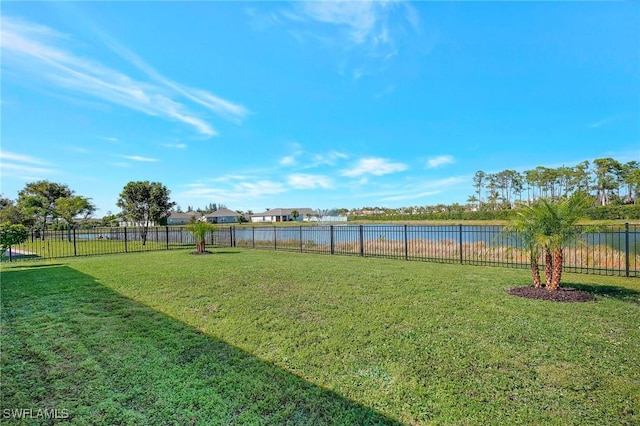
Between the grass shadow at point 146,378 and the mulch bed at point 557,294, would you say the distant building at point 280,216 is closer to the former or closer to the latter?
the mulch bed at point 557,294

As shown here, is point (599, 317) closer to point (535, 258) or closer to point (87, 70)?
point (535, 258)

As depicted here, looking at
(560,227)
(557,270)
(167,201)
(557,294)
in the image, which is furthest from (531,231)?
(167,201)

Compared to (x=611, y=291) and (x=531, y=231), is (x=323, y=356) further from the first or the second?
(x=611, y=291)

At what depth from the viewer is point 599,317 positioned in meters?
4.04

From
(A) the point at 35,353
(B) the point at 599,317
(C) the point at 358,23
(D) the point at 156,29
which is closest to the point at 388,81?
(C) the point at 358,23

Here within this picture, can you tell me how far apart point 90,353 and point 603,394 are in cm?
456

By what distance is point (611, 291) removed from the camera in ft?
18.1

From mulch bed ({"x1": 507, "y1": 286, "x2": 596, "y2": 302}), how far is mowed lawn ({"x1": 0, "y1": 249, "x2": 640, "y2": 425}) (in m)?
0.24

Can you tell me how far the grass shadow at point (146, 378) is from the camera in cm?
215

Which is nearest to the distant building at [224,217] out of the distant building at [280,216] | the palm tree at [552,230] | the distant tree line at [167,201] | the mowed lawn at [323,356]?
the distant building at [280,216]

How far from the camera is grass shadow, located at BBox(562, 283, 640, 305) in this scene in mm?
5023

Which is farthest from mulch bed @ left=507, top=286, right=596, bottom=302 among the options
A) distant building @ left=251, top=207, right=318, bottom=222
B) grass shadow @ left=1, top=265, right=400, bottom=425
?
distant building @ left=251, top=207, right=318, bottom=222

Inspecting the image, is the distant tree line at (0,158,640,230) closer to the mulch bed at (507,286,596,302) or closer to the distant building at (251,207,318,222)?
the mulch bed at (507,286,596,302)

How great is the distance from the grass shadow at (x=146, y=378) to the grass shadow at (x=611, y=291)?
5.37m
